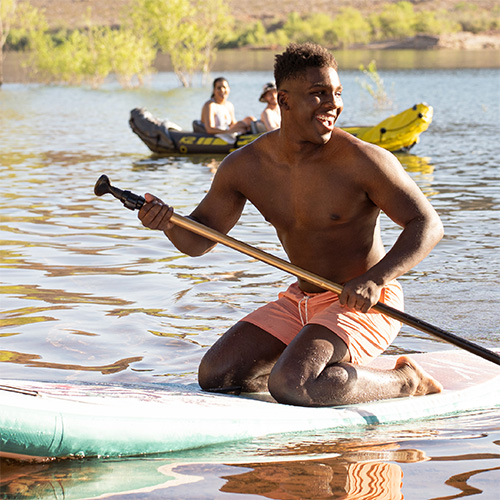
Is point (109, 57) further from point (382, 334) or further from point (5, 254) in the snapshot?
point (382, 334)

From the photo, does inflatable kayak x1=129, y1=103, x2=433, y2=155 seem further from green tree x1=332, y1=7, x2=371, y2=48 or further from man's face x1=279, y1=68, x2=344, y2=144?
green tree x1=332, y1=7, x2=371, y2=48

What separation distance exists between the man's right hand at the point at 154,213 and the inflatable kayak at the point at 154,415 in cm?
69

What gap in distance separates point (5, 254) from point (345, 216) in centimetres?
405

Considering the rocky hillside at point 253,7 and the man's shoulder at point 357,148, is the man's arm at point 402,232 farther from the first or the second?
the rocky hillside at point 253,7

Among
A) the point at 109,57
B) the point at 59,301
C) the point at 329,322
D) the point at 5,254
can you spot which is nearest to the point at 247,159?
the point at 329,322

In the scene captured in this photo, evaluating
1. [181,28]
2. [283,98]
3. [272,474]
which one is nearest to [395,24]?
[181,28]

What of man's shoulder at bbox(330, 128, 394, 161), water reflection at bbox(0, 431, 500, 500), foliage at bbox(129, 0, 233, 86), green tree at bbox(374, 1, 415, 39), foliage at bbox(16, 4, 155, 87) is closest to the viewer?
water reflection at bbox(0, 431, 500, 500)

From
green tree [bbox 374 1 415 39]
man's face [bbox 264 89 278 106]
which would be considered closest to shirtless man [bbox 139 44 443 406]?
man's face [bbox 264 89 278 106]

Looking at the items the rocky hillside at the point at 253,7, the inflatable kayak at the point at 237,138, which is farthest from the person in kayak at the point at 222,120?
the rocky hillside at the point at 253,7

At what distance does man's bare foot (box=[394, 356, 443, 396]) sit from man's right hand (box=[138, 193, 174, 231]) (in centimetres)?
124

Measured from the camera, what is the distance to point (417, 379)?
3947 mm

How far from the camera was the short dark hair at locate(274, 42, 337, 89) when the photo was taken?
144 inches

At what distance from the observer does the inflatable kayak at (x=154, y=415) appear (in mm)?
3131

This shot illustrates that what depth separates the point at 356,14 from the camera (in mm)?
87812
